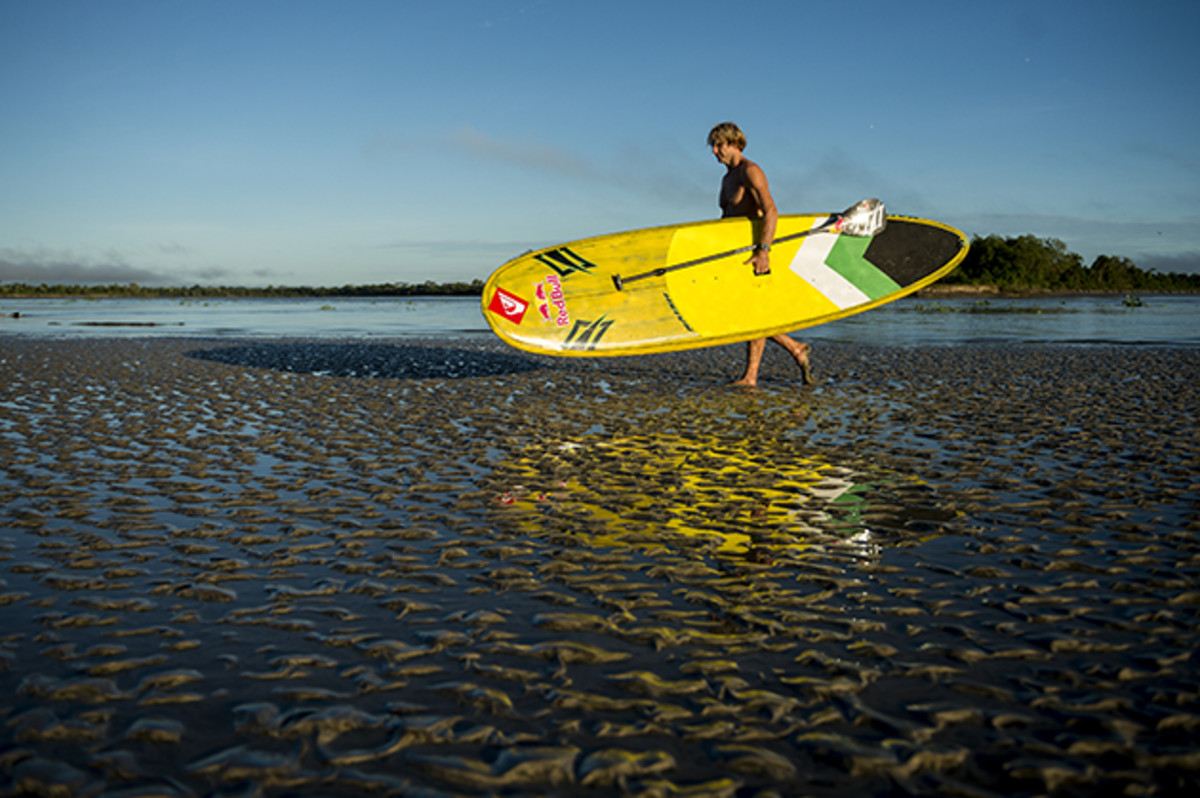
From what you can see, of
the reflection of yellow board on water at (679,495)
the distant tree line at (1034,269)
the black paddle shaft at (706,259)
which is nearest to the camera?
the reflection of yellow board on water at (679,495)

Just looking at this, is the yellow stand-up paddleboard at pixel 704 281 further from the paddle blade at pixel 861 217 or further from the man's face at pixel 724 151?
the man's face at pixel 724 151

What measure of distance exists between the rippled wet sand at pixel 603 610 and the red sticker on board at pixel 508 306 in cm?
398

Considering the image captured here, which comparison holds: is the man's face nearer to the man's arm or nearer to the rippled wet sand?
the man's arm

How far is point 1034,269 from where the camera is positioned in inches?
4008

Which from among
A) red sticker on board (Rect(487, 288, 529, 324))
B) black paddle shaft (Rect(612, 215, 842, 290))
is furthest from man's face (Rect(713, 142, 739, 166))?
red sticker on board (Rect(487, 288, 529, 324))

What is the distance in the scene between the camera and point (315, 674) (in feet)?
9.82

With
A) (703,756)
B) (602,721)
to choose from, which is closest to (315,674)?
(602,721)

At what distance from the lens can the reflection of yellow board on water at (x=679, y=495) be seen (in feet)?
15.7

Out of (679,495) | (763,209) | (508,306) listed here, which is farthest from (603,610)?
(508,306)

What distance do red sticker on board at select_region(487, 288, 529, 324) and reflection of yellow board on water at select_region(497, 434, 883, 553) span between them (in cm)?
477

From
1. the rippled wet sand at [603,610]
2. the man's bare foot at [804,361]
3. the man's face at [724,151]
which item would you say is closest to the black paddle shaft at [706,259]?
the man's face at [724,151]

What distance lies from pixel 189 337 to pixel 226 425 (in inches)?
684

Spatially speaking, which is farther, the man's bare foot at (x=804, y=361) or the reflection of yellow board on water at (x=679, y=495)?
the man's bare foot at (x=804, y=361)

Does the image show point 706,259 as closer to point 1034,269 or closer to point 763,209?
point 763,209
